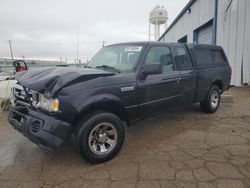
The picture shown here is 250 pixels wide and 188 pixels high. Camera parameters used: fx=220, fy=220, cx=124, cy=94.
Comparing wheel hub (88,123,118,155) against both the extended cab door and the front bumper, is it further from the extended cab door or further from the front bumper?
the extended cab door

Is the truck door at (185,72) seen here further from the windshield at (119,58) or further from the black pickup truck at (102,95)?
the windshield at (119,58)

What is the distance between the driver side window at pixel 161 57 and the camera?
4062 mm

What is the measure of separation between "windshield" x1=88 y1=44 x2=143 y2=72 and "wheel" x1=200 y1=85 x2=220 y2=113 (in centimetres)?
267

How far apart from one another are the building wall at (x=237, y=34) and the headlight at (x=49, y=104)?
9403mm

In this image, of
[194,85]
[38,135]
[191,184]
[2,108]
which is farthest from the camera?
[2,108]

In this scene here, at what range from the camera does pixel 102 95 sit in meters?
3.17

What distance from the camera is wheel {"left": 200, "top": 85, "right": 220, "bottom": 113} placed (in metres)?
5.69

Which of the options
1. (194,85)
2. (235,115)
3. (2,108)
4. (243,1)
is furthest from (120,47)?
(243,1)

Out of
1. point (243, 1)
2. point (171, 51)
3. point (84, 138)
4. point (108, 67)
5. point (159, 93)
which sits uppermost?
point (243, 1)

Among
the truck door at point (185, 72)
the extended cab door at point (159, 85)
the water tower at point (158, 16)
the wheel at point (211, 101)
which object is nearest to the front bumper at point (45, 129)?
the extended cab door at point (159, 85)

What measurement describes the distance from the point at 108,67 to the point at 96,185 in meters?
2.10

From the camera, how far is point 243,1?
9562 mm

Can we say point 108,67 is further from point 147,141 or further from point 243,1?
point 243,1

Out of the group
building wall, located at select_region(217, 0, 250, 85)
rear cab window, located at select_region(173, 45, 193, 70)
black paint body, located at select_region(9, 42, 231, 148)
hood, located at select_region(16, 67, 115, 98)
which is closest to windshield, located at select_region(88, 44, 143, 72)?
black paint body, located at select_region(9, 42, 231, 148)
